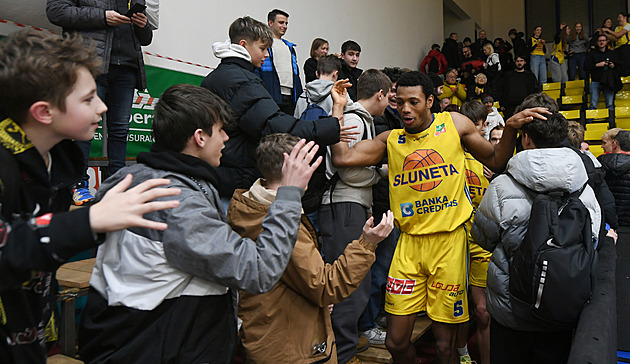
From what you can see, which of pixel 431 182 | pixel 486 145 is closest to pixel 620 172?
pixel 486 145

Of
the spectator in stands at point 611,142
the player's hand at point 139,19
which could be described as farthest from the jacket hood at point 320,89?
the spectator in stands at point 611,142

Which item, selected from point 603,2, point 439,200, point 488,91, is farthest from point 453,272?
point 603,2

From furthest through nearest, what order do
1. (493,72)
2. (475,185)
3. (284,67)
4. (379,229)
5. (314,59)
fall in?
(493,72) < (314,59) < (284,67) < (475,185) < (379,229)

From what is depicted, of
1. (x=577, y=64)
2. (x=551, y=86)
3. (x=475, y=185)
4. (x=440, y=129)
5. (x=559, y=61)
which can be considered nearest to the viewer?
(x=440, y=129)

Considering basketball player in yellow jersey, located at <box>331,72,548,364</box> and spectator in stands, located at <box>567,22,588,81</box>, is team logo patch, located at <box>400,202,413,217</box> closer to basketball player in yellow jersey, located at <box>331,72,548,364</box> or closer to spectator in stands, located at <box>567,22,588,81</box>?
basketball player in yellow jersey, located at <box>331,72,548,364</box>

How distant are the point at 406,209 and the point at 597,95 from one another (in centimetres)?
1194

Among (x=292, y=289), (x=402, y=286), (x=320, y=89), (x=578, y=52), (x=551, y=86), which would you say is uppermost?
(x=578, y=52)

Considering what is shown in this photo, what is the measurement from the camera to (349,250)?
2080 millimetres

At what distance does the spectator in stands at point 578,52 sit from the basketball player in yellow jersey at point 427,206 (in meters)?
12.8

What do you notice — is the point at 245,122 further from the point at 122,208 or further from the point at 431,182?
the point at 122,208

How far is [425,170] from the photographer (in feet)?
9.73

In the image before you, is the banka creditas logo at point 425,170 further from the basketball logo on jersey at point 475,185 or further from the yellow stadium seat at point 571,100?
the yellow stadium seat at point 571,100

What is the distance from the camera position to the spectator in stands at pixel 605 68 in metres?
11.8

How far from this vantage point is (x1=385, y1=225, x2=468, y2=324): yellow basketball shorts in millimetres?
2863
